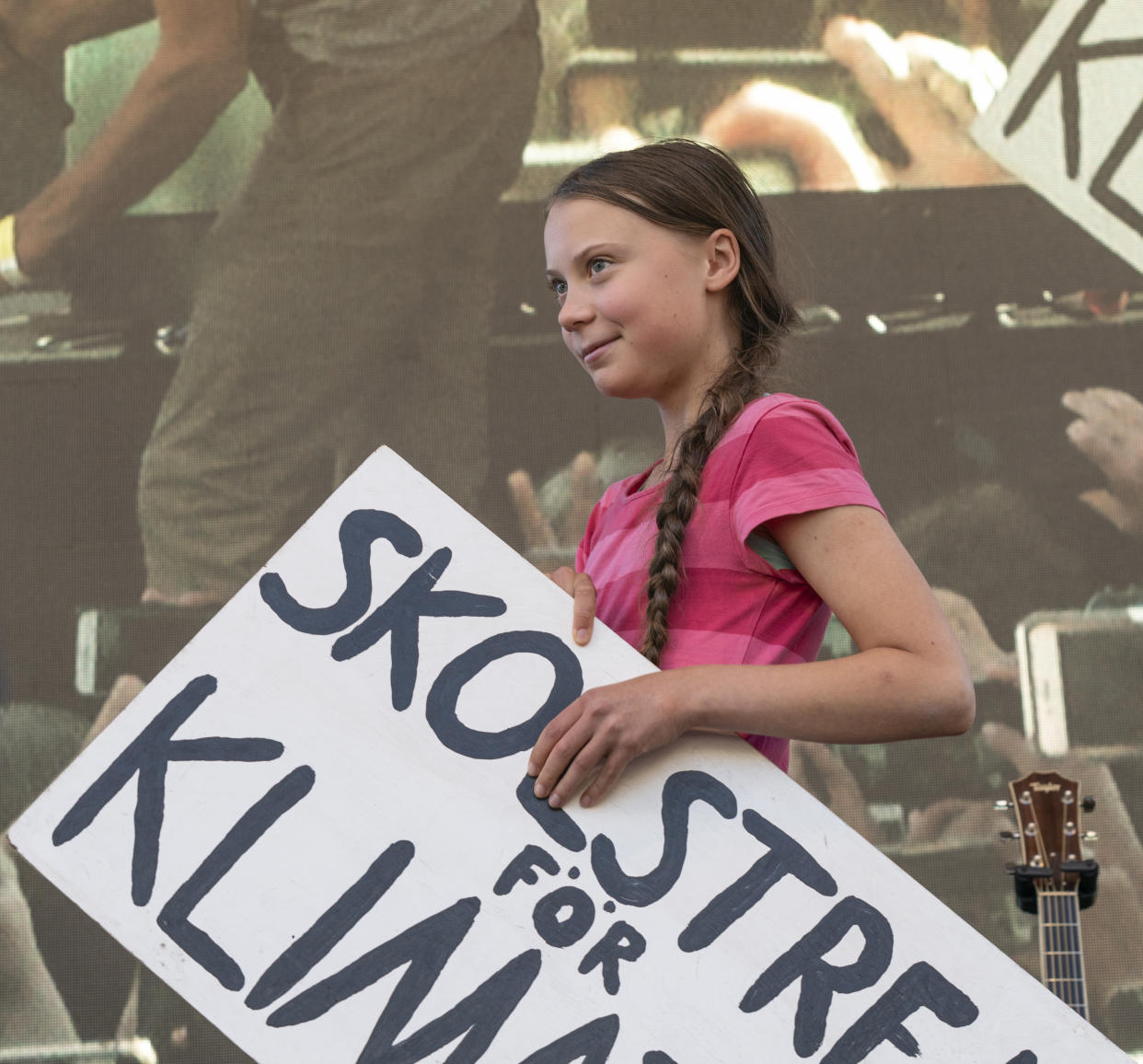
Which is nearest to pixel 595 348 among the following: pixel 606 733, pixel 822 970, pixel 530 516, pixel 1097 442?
pixel 606 733

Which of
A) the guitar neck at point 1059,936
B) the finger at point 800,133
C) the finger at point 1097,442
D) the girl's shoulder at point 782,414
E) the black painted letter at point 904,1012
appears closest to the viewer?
the black painted letter at point 904,1012

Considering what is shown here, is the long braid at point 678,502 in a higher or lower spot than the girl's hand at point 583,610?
higher

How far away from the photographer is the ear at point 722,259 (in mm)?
837

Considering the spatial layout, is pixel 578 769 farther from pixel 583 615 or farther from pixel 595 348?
pixel 595 348

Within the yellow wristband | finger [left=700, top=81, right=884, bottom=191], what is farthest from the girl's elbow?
the yellow wristband

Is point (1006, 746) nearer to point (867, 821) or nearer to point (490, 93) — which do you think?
point (867, 821)

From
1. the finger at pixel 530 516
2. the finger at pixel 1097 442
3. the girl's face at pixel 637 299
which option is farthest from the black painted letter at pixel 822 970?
the finger at pixel 1097 442

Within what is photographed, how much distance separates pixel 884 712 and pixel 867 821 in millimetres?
2038

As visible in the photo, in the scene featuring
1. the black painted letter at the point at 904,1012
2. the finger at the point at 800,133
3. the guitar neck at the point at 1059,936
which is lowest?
the guitar neck at the point at 1059,936

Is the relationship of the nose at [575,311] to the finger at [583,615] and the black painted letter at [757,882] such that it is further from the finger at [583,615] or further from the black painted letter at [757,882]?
the black painted letter at [757,882]

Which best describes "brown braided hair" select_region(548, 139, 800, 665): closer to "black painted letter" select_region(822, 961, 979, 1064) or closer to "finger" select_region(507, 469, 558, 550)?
"black painted letter" select_region(822, 961, 979, 1064)

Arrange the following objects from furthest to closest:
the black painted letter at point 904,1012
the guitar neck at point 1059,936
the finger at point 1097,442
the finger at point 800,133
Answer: the finger at point 800,133 → the finger at point 1097,442 → the guitar neck at point 1059,936 → the black painted letter at point 904,1012

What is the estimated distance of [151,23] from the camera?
9.58ft

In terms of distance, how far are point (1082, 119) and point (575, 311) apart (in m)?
2.39
